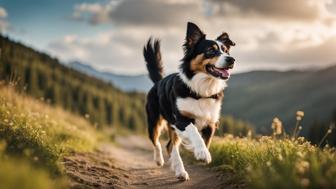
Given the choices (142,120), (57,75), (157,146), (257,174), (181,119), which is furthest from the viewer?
(142,120)

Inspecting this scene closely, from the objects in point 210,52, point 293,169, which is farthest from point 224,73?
point 293,169

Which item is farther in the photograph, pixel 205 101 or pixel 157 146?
pixel 157 146

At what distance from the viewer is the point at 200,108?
8.23 meters

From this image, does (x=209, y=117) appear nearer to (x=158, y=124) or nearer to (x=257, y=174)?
(x=158, y=124)

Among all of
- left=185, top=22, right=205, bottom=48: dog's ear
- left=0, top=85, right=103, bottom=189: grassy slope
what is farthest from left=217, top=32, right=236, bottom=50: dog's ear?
left=0, top=85, right=103, bottom=189: grassy slope

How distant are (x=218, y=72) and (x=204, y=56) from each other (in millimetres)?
385

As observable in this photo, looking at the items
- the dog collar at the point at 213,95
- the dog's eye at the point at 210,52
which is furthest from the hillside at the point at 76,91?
the dog's eye at the point at 210,52

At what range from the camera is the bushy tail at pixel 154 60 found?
38.0ft

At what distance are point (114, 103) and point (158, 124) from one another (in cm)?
9499

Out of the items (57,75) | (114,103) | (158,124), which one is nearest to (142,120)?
(114,103)

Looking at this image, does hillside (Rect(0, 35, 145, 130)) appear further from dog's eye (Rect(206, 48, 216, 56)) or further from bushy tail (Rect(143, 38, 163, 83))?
dog's eye (Rect(206, 48, 216, 56))

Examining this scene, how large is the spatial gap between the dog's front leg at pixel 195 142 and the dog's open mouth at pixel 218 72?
38.8 inches

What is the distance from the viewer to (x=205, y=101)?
326 inches

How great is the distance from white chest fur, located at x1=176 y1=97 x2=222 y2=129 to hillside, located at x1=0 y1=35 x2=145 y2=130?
77.6 m
